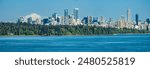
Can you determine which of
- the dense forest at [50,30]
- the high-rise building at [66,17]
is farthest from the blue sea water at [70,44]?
the high-rise building at [66,17]

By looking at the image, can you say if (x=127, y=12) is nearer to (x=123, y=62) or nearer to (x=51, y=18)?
(x=51, y=18)

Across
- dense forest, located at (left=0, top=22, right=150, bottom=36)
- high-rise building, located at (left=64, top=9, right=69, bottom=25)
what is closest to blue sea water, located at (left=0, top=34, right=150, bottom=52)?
dense forest, located at (left=0, top=22, right=150, bottom=36)

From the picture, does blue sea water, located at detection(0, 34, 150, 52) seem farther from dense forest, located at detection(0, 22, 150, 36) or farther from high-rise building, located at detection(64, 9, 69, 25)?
high-rise building, located at detection(64, 9, 69, 25)

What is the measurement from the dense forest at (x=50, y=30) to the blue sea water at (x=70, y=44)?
0.11 meters

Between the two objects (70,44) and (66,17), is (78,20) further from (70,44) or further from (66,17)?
(70,44)

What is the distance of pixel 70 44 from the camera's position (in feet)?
38.5

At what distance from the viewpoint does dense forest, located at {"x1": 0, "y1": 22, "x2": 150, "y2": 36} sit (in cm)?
1073

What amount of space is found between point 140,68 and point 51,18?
2.49 m

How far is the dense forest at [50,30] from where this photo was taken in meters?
10.7

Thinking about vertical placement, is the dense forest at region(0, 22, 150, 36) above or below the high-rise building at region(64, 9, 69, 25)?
below

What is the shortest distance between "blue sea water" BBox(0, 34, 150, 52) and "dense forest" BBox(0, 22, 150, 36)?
114 millimetres

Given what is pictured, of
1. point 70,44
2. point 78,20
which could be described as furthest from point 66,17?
point 70,44

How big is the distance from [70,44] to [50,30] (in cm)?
81

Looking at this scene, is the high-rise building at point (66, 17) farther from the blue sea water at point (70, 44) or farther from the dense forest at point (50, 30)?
the blue sea water at point (70, 44)
